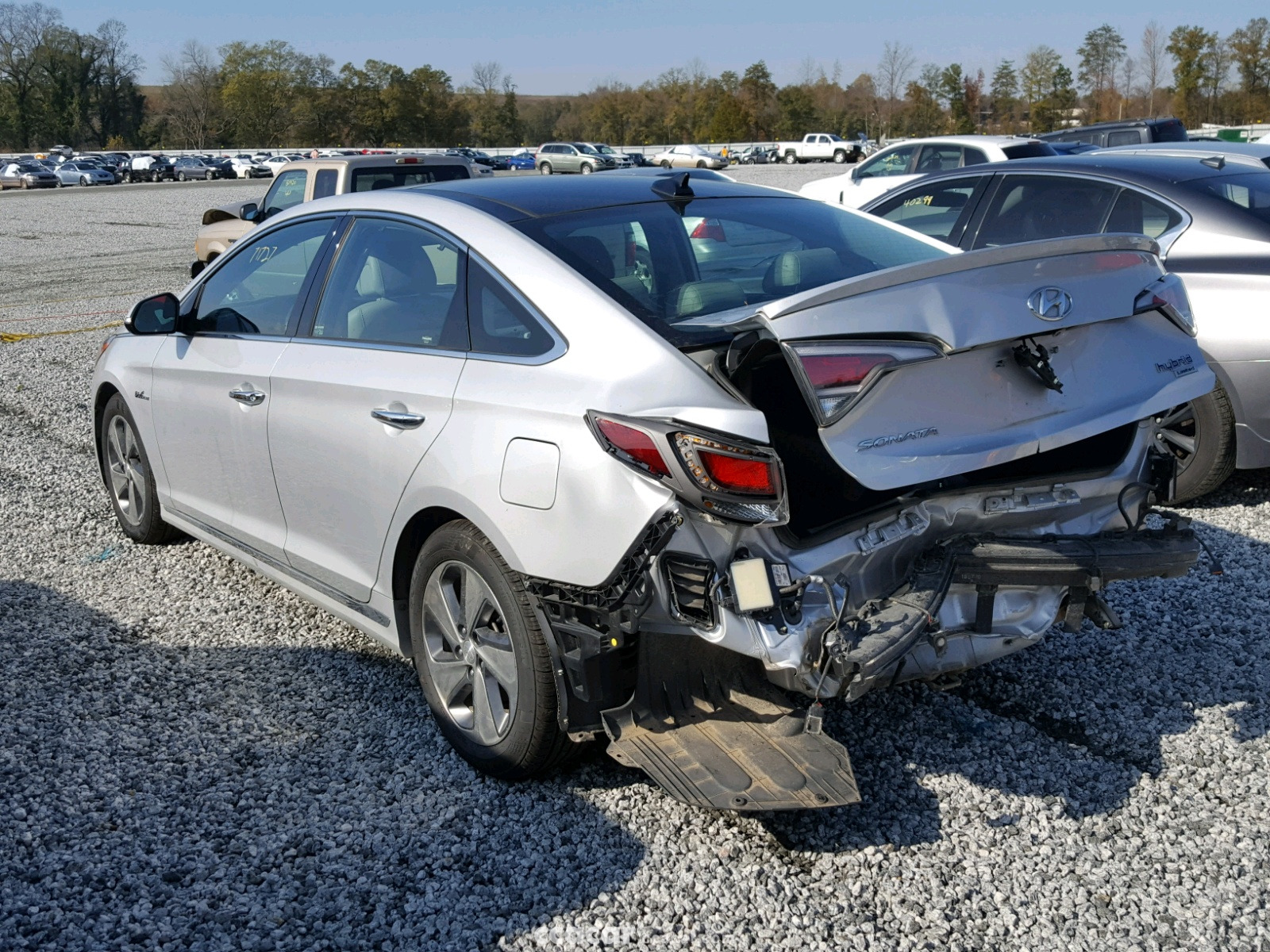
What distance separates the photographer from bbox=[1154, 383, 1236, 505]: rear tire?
553 centimetres

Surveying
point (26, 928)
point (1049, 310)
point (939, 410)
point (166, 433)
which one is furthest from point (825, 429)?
point (166, 433)

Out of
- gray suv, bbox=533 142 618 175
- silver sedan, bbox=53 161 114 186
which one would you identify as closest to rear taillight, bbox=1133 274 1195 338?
gray suv, bbox=533 142 618 175

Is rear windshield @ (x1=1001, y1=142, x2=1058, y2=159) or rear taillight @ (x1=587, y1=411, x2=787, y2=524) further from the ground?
rear windshield @ (x1=1001, y1=142, x2=1058, y2=159)

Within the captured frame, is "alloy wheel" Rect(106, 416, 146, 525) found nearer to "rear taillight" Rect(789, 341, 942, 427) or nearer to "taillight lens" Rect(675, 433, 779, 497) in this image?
"taillight lens" Rect(675, 433, 779, 497)

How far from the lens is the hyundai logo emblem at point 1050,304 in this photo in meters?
3.04

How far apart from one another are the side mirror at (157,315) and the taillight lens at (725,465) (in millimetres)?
2987

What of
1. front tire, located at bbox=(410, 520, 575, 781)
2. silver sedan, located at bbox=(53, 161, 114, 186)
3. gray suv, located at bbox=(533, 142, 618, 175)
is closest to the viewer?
front tire, located at bbox=(410, 520, 575, 781)

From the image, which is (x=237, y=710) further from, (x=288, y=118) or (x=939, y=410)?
(x=288, y=118)

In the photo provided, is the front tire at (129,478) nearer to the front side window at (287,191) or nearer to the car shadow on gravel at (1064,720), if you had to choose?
the car shadow on gravel at (1064,720)

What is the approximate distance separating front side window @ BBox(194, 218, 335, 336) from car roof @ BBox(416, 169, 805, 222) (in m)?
0.51

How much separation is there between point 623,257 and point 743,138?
358 feet

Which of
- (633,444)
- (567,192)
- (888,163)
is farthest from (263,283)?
(888,163)

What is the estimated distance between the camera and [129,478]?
572 centimetres

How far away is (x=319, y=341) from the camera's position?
401cm
